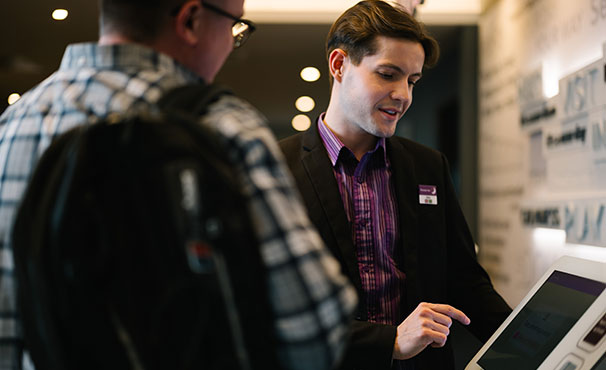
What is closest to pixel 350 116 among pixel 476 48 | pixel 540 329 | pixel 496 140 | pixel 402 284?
pixel 402 284

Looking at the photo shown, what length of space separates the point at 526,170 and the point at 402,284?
2.23m

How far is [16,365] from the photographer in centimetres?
81

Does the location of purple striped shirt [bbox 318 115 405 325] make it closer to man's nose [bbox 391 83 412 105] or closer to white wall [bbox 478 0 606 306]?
man's nose [bbox 391 83 412 105]

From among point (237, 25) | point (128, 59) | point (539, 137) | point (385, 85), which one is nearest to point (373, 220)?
point (385, 85)

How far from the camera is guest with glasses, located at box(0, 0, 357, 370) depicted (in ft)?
2.32

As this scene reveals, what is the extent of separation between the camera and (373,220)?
1.62m

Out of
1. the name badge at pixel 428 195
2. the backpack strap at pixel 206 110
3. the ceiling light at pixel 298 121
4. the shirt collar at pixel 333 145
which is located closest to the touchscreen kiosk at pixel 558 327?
the name badge at pixel 428 195

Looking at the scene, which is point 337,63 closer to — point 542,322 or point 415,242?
point 415,242

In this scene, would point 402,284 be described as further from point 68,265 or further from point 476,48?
point 476,48

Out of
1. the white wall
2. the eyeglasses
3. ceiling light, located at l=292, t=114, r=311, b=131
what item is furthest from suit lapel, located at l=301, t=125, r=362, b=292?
ceiling light, located at l=292, t=114, r=311, b=131

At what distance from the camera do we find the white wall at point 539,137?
2.63 metres

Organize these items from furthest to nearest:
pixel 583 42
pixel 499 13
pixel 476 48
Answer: pixel 476 48 < pixel 499 13 < pixel 583 42

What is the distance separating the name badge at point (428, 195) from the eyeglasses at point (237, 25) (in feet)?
2.58

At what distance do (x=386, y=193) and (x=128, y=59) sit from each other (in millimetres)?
954
